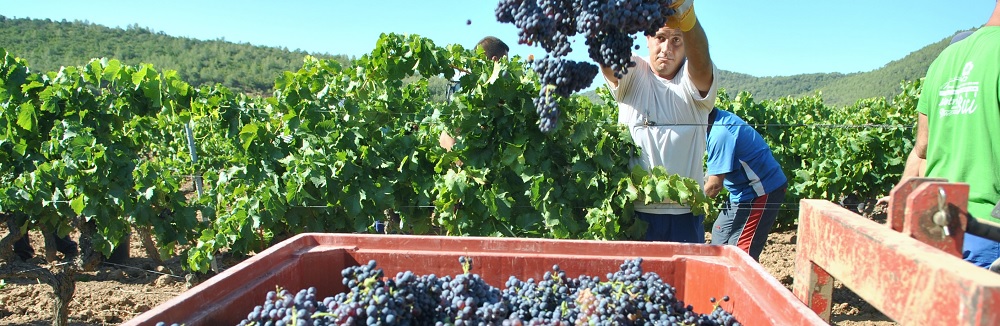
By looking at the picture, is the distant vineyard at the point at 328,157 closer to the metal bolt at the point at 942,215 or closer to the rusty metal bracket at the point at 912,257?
the rusty metal bracket at the point at 912,257

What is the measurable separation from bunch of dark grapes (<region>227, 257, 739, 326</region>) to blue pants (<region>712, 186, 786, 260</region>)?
2316mm

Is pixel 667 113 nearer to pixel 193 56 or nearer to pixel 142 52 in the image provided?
pixel 142 52

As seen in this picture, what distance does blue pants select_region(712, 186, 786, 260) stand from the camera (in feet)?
12.5

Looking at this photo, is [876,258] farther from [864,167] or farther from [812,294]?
[864,167]

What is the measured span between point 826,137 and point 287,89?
630 centimetres

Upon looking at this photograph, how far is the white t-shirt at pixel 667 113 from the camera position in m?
2.85

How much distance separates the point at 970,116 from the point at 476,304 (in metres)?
1.76

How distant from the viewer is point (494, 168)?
10.9 ft

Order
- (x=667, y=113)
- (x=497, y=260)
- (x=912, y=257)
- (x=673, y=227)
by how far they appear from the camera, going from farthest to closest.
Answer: (x=673, y=227) < (x=667, y=113) < (x=497, y=260) < (x=912, y=257)

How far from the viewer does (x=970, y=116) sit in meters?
2.14

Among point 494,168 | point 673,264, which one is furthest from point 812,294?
point 494,168

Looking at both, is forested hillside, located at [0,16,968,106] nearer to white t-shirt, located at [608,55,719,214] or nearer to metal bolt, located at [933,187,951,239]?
white t-shirt, located at [608,55,719,214]

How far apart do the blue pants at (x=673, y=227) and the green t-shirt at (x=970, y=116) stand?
41.3 inches

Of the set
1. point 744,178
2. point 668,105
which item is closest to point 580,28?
point 668,105
